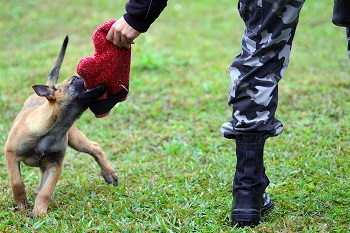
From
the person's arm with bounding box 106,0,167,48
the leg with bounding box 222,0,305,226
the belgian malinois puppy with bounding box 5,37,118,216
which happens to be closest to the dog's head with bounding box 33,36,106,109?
the belgian malinois puppy with bounding box 5,37,118,216

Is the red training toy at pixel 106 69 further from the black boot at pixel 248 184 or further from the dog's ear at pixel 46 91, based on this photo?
the black boot at pixel 248 184

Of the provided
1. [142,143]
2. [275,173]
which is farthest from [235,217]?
[142,143]

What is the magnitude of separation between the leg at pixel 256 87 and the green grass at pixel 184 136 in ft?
0.77

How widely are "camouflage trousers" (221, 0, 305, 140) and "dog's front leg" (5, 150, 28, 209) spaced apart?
1.65 m

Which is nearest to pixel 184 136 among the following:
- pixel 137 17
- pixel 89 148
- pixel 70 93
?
pixel 89 148

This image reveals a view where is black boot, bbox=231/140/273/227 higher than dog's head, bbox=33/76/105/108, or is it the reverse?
dog's head, bbox=33/76/105/108

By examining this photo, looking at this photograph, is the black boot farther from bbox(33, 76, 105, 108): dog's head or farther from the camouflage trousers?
bbox(33, 76, 105, 108): dog's head

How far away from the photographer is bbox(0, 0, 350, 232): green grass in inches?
132

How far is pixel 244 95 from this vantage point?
2.89m

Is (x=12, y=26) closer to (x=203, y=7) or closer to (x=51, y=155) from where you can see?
(x=203, y=7)

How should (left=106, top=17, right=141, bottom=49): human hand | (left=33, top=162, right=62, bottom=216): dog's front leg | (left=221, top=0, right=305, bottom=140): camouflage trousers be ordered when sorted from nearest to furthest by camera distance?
1. (left=221, top=0, right=305, bottom=140): camouflage trousers
2. (left=106, top=17, right=141, bottom=49): human hand
3. (left=33, top=162, right=62, bottom=216): dog's front leg

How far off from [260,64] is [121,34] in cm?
81

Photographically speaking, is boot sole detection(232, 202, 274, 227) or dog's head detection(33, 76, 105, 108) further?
dog's head detection(33, 76, 105, 108)

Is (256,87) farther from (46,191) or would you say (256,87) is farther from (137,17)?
(46,191)
